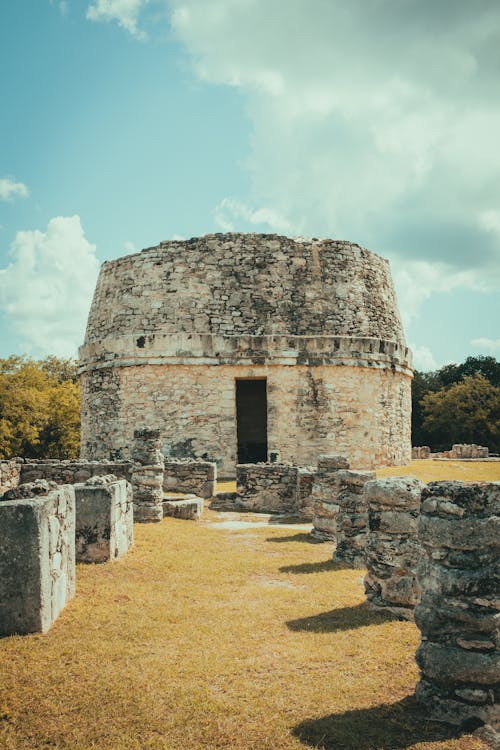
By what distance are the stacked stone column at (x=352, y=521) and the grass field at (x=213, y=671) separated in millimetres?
821

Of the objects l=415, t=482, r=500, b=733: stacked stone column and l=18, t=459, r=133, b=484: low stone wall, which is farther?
l=18, t=459, r=133, b=484: low stone wall

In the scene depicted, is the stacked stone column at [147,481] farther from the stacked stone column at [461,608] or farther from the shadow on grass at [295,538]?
the stacked stone column at [461,608]

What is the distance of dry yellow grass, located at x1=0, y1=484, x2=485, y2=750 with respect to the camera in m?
3.56

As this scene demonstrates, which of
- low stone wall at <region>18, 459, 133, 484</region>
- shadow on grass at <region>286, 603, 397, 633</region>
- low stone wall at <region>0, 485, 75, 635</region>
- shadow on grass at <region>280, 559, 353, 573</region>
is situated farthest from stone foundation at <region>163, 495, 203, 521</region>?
low stone wall at <region>0, 485, 75, 635</region>

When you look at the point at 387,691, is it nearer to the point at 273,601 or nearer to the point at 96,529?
the point at 273,601

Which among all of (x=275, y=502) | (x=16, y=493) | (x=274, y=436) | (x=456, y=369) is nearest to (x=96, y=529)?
(x=16, y=493)

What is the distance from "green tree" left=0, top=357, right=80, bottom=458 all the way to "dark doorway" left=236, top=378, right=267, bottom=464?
1190 cm

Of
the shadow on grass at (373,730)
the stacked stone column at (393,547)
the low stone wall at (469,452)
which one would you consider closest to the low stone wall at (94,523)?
the stacked stone column at (393,547)

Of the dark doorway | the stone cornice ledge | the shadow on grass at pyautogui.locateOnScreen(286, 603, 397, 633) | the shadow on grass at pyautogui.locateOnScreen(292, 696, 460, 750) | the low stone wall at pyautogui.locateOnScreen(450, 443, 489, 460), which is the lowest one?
the low stone wall at pyautogui.locateOnScreen(450, 443, 489, 460)

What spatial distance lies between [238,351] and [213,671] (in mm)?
13551

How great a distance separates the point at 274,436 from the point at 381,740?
14.2 meters

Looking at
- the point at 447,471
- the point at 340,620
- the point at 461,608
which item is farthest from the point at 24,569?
the point at 447,471

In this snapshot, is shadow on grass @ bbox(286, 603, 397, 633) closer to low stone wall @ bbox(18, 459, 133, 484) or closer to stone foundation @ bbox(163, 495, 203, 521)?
stone foundation @ bbox(163, 495, 203, 521)

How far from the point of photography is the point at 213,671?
14.5ft
